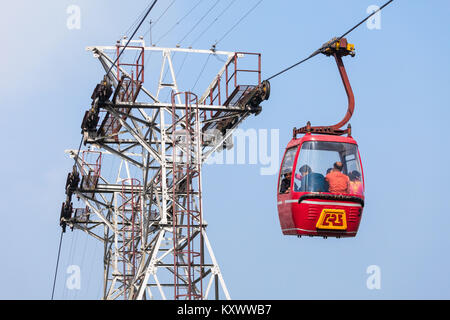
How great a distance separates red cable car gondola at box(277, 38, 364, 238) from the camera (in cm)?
2539

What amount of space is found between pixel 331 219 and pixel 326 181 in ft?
3.06

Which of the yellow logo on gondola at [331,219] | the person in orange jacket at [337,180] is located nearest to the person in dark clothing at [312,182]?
the person in orange jacket at [337,180]

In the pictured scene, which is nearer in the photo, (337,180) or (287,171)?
(337,180)

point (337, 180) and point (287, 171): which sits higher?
point (287, 171)

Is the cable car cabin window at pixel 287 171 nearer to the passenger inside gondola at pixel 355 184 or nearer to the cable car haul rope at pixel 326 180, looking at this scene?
the cable car haul rope at pixel 326 180

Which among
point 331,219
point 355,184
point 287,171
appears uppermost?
point 287,171

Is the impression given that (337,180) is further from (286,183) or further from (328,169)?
(286,183)

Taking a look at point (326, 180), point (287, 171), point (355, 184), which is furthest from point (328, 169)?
point (287, 171)

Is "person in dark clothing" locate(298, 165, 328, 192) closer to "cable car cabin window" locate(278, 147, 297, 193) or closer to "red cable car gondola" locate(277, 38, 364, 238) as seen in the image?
"red cable car gondola" locate(277, 38, 364, 238)

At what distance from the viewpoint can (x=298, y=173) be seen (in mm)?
25500

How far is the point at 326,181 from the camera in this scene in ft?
83.7
